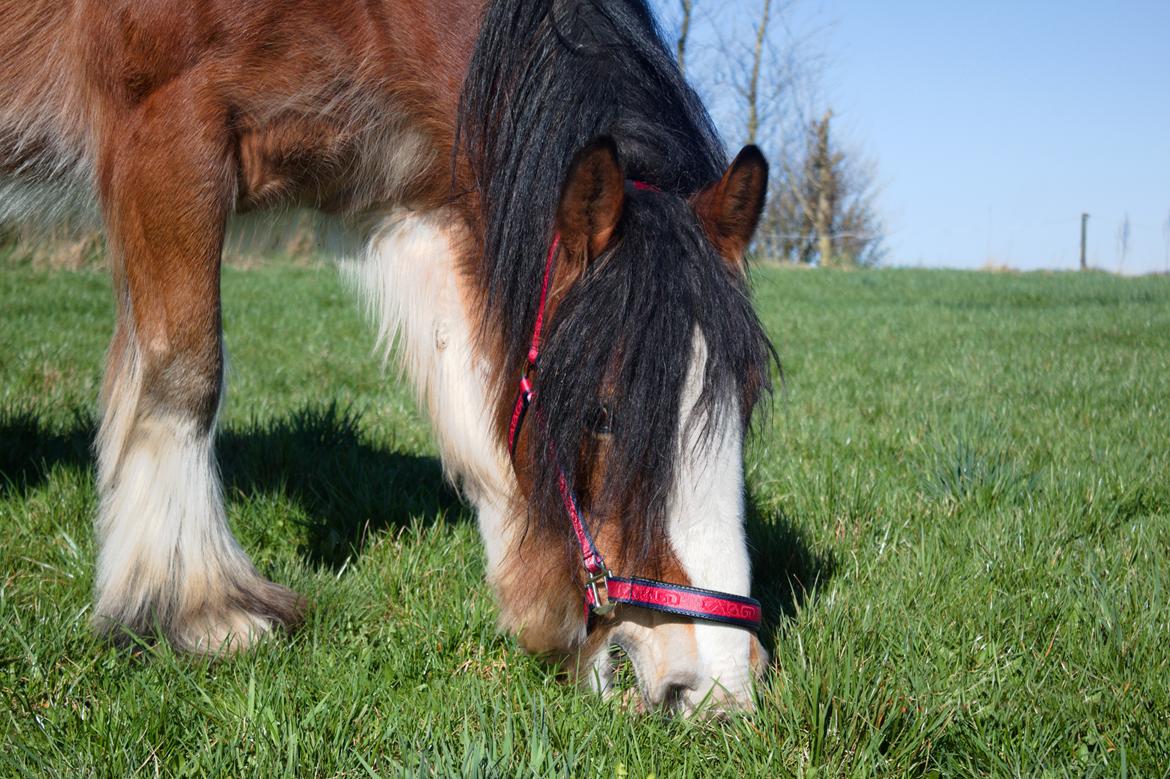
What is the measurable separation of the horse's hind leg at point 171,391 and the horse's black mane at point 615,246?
728mm

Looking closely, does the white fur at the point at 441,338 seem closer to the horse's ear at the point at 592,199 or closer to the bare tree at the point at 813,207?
the horse's ear at the point at 592,199

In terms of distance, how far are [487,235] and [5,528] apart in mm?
1945

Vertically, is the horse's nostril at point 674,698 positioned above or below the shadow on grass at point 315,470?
below

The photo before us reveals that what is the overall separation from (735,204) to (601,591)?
2.98ft

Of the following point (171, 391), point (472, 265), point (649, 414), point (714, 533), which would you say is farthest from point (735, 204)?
point (171, 391)

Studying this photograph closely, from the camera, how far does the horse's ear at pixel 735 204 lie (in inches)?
77.2

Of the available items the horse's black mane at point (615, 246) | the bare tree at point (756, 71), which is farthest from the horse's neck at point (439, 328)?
the bare tree at point (756, 71)

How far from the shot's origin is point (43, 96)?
257cm

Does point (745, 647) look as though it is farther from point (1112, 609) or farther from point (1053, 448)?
point (1053, 448)

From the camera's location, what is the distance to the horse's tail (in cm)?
252

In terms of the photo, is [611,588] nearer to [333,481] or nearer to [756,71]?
[333,481]

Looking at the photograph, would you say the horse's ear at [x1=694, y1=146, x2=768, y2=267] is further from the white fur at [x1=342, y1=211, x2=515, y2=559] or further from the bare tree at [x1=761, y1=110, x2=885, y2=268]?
the bare tree at [x1=761, y1=110, x2=885, y2=268]

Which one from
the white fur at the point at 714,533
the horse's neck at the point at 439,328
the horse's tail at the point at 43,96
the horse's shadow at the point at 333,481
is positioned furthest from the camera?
the horse's shadow at the point at 333,481

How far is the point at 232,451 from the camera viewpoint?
12.5ft
